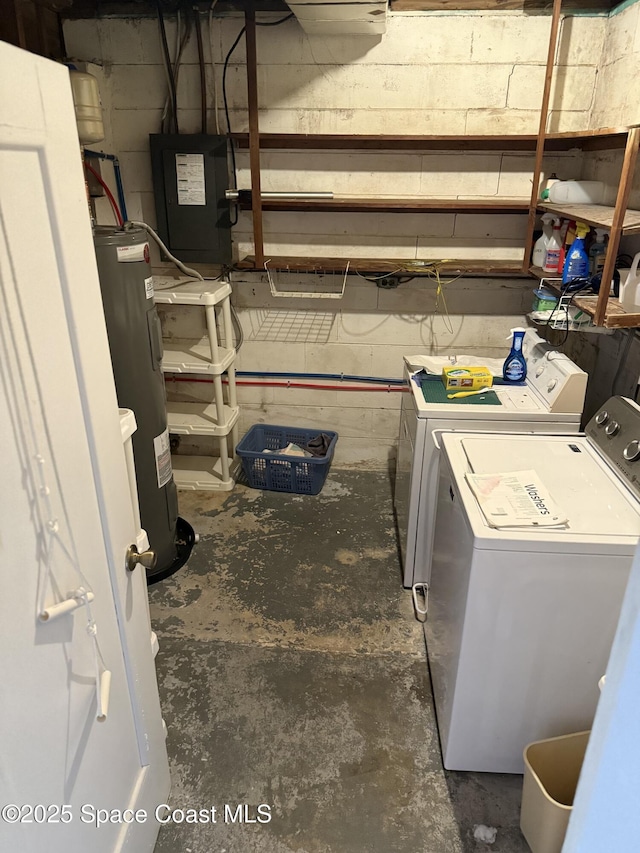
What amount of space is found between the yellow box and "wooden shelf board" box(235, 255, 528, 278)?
0.68m

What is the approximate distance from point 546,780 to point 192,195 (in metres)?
2.84

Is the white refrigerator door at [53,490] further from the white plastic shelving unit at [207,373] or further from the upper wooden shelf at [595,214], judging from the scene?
the white plastic shelving unit at [207,373]

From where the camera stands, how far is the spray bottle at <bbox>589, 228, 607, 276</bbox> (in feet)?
7.31

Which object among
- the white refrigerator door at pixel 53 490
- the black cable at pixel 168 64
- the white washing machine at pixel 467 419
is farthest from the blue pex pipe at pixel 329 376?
the white refrigerator door at pixel 53 490

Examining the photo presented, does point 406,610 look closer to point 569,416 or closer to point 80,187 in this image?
point 569,416

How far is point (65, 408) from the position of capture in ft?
3.18

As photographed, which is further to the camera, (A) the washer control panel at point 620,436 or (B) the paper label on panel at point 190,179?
(B) the paper label on panel at point 190,179

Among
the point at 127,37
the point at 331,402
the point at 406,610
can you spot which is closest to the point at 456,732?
the point at 406,610

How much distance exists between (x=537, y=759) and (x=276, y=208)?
2599 mm

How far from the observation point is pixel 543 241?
2691 mm

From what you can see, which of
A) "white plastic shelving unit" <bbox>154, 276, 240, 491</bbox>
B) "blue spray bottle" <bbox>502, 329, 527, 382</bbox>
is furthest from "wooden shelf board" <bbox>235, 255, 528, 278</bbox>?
"blue spray bottle" <bbox>502, 329, 527, 382</bbox>

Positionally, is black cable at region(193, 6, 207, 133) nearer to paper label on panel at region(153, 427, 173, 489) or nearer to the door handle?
paper label on panel at region(153, 427, 173, 489)

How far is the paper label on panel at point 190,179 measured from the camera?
113 inches

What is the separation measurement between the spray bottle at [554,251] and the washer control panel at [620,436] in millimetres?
879
